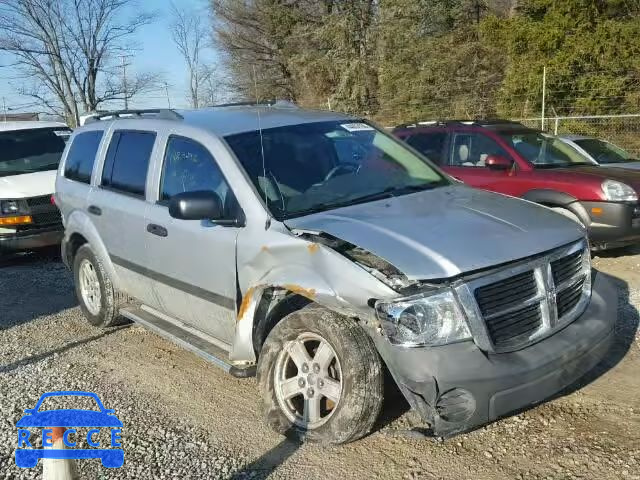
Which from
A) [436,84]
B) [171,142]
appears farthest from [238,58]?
[171,142]

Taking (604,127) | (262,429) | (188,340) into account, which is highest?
(188,340)

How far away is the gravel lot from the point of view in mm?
3451

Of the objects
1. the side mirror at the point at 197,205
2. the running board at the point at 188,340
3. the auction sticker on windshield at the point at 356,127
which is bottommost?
the running board at the point at 188,340

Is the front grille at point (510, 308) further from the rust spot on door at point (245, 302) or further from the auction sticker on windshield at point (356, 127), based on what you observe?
the auction sticker on windshield at point (356, 127)

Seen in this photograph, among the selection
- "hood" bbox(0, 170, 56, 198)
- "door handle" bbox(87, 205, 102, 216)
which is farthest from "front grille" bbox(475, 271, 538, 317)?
"hood" bbox(0, 170, 56, 198)

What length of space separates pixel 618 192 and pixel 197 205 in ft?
17.8

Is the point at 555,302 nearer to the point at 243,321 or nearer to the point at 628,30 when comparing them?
the point at 243,321

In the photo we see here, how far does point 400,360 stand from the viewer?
3.17 metres

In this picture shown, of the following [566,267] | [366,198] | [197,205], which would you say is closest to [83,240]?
[197,205]

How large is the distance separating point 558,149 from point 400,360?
21.6ft

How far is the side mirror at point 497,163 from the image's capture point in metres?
8.13

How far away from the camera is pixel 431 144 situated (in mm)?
9188

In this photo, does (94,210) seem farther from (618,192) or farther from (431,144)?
(618,192)

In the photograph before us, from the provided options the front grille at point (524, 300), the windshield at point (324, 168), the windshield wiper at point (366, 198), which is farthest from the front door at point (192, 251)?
the front grille at point (524, 300)
